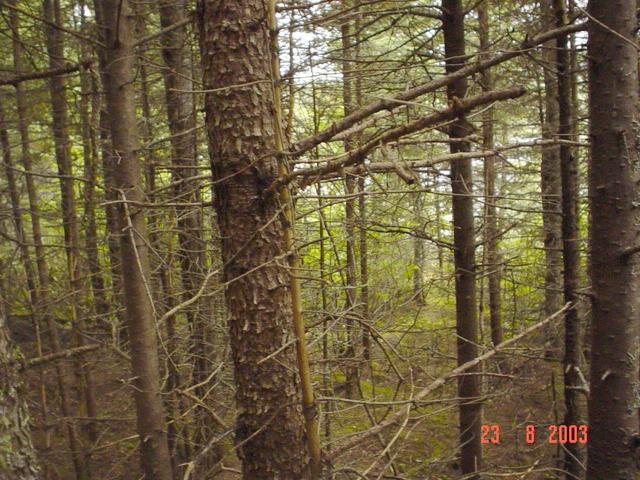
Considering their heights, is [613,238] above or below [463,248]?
above

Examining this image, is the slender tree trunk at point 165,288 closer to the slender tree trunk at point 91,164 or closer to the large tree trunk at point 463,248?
the slender tree trunk at point 91,164

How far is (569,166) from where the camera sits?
15.4ft

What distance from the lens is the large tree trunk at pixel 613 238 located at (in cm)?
253

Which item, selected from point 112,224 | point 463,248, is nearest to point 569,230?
point 463,248

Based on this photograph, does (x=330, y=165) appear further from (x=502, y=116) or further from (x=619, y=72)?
(x=502, y=116)

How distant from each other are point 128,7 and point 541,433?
847cm

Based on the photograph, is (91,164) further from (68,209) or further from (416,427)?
(416,427)

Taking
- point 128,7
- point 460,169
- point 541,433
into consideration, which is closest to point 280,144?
point 128,7

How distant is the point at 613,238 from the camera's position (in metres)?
2.63

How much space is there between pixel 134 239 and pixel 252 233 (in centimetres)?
189

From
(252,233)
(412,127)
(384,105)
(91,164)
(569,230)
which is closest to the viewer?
(412,127)

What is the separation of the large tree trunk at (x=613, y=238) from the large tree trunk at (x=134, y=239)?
3069mm

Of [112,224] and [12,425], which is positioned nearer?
[12,425]

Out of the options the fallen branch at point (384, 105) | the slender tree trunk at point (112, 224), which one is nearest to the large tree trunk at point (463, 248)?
the fallen branch at point (384, 105)
